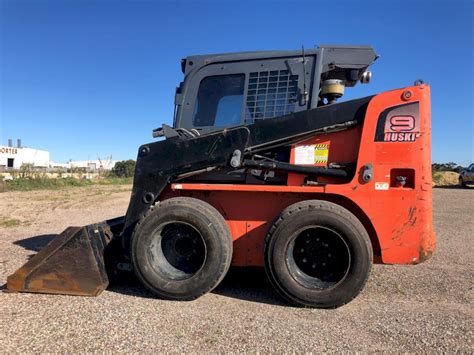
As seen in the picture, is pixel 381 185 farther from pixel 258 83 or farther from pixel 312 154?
pixel 258 83

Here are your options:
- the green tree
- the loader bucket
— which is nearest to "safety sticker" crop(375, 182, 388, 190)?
the loader bucket

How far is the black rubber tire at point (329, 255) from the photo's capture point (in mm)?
3814

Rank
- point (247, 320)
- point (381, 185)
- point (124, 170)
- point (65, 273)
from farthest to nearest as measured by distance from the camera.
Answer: point (124, 170), point (65, 273), point (381, 185), point (247, 320)

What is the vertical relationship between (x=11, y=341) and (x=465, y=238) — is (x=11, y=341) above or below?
below

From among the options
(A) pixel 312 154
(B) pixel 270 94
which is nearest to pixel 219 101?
(B) pixel 270 94

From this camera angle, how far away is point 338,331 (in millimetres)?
3359

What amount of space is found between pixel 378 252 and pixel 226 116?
2.40 metres

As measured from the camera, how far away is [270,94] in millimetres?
4781

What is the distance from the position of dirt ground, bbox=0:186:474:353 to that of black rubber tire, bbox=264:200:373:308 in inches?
6.2

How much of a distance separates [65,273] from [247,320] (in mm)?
2124

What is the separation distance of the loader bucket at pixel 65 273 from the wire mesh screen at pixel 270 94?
8.13ft

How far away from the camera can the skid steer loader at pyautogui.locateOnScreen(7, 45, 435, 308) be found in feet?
13.0

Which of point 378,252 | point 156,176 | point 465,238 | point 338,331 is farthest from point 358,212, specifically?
point 465,238

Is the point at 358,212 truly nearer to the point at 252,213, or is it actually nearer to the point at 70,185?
the point at 252,213
